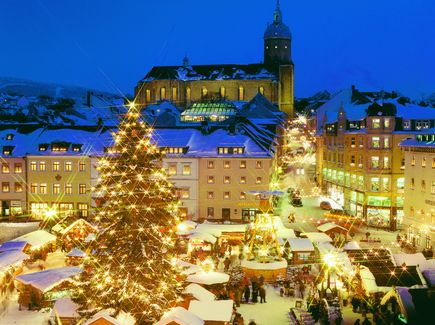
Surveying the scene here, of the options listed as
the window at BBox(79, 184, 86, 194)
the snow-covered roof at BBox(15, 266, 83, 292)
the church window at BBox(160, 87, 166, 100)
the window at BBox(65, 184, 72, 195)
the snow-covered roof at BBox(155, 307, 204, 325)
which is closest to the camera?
the snow-covered roof at BBox(155, 307, 204, 325)

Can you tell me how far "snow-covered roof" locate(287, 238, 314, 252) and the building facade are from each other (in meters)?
8.88

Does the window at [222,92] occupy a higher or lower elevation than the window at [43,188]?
higher

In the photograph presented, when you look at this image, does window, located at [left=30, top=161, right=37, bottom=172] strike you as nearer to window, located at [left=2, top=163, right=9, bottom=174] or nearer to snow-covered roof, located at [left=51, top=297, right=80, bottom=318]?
window, located at [left=2, top=163, right=9, bottom=174]

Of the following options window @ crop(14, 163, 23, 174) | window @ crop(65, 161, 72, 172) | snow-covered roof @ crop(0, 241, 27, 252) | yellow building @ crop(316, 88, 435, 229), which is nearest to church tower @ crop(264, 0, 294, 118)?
yellow building @ crop(316, 88, 435, 229)

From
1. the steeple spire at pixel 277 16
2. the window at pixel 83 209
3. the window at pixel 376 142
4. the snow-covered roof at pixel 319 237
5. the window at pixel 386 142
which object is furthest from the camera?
the steeple spire at pixel 277 16

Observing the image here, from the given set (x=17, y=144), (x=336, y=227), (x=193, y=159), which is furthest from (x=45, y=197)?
(x=336, y=227)

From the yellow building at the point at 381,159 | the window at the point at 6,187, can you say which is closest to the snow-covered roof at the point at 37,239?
the window at the point at 6,187

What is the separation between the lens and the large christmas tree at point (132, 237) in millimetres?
17875

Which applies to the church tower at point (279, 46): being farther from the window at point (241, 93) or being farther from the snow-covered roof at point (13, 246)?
the snow-covered roof at point (13, 246)

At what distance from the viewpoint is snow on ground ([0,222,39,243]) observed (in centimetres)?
3841

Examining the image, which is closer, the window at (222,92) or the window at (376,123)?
the window at (376,123)

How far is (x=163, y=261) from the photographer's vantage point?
18.2 metres

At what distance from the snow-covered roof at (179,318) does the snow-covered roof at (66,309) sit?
397 cm

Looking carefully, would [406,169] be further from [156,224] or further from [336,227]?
[156,224]
